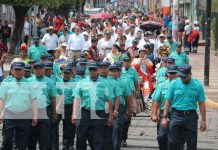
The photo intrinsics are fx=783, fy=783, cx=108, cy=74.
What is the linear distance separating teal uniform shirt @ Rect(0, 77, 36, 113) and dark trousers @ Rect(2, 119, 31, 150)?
215 millimetres

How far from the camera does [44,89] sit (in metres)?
14.3

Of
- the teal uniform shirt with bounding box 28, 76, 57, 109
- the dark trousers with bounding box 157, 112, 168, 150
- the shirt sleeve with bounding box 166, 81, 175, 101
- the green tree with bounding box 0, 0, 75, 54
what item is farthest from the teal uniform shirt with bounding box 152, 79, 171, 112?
the green tree with bounding box 0, 0, 75, 54

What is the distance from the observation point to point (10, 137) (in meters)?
13.7

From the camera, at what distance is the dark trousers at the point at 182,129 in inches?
522

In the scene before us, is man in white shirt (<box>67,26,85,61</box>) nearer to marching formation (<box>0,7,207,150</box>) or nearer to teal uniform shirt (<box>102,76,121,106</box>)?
marching formation (<box>0,7,207,150</box>)

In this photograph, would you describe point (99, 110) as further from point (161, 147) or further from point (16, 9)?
point (16, 9)

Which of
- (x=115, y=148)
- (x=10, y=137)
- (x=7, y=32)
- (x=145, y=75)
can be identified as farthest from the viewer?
(x=7, y=32)

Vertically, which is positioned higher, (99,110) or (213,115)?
(99,110)

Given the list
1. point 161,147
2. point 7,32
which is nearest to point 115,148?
point 161,147

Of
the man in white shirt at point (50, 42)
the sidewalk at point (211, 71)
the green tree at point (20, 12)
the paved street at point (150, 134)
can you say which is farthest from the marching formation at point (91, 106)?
the green tree at point (20, 12)

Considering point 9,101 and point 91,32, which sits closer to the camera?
point 9,101

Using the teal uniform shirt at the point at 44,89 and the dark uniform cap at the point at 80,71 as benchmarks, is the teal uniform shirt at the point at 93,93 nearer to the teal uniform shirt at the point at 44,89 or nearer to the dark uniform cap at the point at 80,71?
the teal uniform shirt at the point at 44,89

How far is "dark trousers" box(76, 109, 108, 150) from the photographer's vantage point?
13.9 metres

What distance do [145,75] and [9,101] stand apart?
7.53 metres
